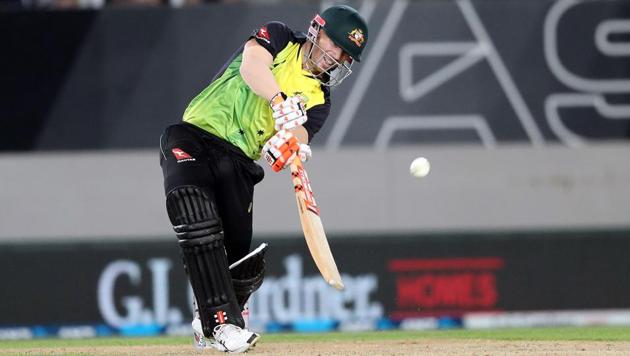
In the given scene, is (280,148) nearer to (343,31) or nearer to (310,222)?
(310,222)

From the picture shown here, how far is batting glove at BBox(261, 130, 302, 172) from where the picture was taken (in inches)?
231

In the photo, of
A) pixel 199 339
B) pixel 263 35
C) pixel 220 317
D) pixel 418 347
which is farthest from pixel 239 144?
pixel 418 347

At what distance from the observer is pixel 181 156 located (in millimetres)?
6098

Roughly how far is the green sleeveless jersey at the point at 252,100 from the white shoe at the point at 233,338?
2.73 ft

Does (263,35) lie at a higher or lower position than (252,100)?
higher

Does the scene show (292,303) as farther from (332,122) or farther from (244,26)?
(244,26)

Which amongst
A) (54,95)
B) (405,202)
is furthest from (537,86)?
(54,95)

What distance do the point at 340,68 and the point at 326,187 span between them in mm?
A: 4737

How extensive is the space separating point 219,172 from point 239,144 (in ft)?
0.52

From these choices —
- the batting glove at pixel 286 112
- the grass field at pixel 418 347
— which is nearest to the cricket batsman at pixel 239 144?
the batting glove at pixel 286 112

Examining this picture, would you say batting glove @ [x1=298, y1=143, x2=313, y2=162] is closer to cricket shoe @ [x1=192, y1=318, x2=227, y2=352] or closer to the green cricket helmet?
the green cricket helmet

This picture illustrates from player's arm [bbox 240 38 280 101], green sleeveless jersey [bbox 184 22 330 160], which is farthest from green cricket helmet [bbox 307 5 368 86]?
player's arm [bbox 240 38 280 101]

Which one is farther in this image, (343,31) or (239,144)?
(239,144)

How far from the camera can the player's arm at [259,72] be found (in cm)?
589
